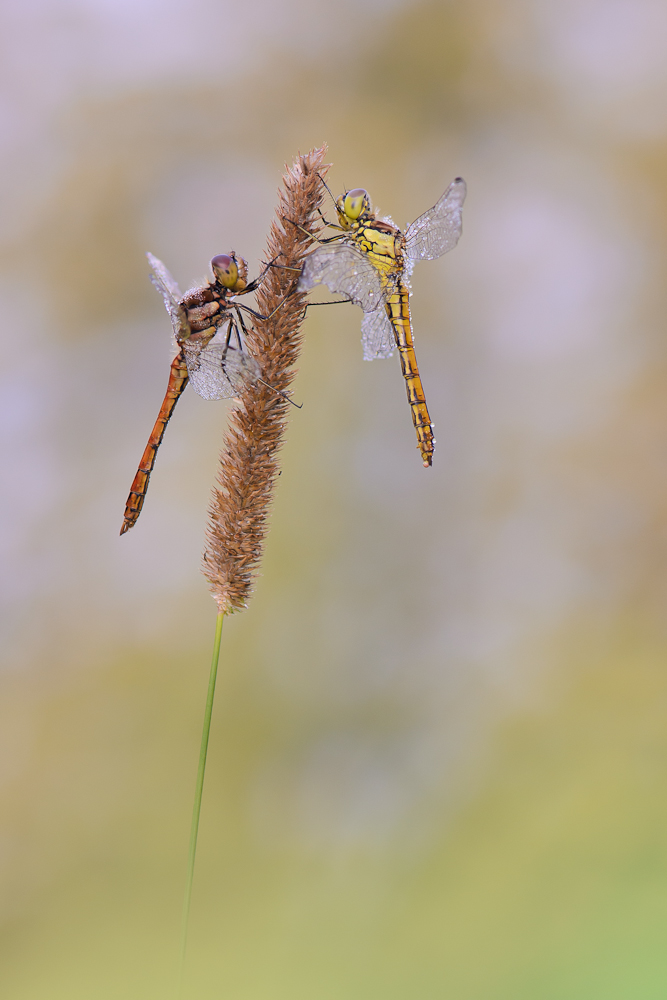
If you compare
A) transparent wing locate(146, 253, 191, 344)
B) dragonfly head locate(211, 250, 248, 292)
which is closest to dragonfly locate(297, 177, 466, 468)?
dragonfly head locate(211, 250, 248, 292)

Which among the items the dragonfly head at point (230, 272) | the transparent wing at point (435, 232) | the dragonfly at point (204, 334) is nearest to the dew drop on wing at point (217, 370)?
the dragonfly at point (204, 334)

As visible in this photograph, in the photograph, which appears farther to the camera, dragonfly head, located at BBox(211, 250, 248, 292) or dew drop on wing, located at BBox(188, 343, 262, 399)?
dragonfly head, located at BBox(211, 250, 248, 292)

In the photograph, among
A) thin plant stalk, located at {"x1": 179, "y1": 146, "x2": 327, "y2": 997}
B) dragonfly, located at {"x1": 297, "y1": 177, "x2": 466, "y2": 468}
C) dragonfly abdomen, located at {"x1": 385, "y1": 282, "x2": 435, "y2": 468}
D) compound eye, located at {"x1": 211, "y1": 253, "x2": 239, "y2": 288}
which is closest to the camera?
thin plant stalk, located at {"x1": 179, "y1": 146, "x2": 327, "y2": 997}

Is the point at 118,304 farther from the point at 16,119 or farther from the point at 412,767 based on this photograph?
the point at 412,767

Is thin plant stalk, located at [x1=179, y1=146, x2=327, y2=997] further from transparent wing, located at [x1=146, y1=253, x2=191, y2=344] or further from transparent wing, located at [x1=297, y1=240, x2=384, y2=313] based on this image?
transparent wing, located at [x1=146, y1=253, x2=191, y2=344]

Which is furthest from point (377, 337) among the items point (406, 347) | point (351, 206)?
point (351, 206)

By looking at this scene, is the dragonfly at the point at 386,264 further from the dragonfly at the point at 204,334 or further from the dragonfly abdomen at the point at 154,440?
the dragonfly abdomen at the point at 154,440
